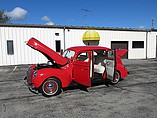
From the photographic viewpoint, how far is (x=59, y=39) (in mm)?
15844

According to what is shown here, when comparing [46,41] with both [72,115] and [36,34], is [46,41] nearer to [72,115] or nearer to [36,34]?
[36,34]

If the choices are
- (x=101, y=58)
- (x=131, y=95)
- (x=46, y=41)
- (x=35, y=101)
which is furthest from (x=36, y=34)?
(x=131, y=95)

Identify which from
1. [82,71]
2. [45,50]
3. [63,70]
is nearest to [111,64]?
[82,71]

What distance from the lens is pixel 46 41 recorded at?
15383mm

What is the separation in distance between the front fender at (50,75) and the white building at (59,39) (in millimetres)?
10335

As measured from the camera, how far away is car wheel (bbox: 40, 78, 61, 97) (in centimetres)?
521

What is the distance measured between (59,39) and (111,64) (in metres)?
10.7

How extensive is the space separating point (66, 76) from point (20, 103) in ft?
5.97

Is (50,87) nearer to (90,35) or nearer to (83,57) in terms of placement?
(83,57)

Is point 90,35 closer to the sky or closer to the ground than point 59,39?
closer to the sky

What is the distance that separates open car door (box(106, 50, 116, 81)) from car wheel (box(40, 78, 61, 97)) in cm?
220

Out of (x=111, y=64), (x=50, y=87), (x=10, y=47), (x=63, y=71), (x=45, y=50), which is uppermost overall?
(x=10, y=47)

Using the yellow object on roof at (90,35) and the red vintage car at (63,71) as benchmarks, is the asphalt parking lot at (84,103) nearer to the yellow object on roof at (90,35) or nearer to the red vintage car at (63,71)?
the red vintage car at (63,71)

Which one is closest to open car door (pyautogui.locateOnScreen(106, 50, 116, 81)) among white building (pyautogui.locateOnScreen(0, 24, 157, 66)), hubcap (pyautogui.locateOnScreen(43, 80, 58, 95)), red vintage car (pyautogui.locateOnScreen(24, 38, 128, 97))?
red vintage car (pyautogui.locateOnScreen(24, 38, 128, 97))
